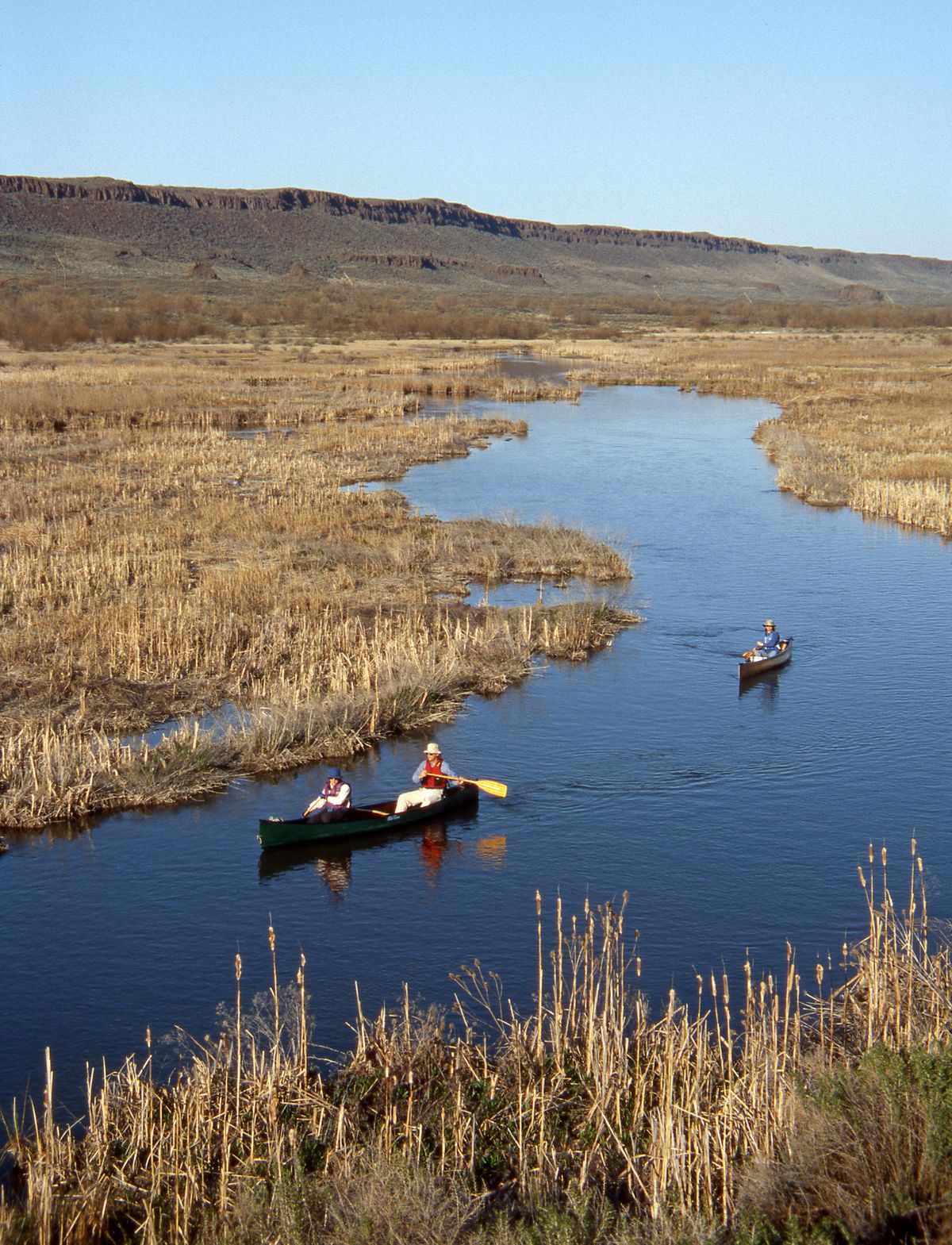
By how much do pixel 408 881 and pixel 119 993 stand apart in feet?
12.3

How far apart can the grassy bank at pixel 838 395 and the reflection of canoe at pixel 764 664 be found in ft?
44.3

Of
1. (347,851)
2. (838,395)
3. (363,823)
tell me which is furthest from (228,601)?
(838,395)

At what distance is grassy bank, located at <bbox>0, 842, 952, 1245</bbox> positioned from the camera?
6.70 metres

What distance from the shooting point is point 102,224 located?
170 meters

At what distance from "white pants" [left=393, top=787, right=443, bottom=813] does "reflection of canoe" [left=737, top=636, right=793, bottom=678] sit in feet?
21.8


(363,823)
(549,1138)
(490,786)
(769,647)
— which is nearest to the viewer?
(549,1138)

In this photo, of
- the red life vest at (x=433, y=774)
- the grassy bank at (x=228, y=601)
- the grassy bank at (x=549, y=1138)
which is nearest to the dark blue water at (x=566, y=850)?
the red life vest at (x=433, y=774)

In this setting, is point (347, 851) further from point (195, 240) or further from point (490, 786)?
point (195, 240)

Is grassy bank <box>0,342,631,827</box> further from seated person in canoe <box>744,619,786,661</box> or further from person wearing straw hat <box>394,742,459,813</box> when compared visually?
seated person in canoe <box>744,619,786,661</box>

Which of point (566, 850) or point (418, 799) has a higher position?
point (418, 799)

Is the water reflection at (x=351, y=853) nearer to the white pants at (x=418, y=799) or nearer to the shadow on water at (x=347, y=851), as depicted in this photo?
the shadow on water at (x=347, y=851)

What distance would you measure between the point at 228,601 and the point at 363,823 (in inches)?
324

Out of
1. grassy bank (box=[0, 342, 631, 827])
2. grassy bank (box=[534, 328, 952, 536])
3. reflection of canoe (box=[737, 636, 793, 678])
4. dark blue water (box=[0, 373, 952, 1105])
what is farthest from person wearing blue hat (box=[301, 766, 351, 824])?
grassy bank (box=[534, 328, 952, 536])

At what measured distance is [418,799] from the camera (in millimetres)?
15797
